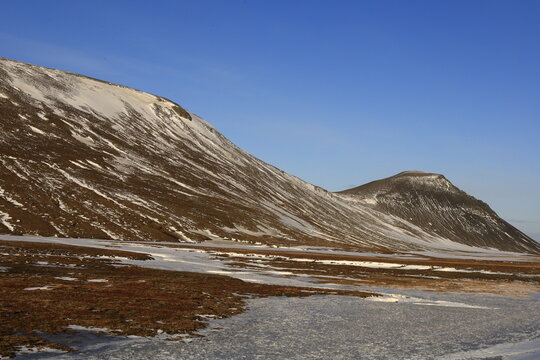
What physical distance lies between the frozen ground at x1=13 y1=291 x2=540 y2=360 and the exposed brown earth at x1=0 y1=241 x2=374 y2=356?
1733mm

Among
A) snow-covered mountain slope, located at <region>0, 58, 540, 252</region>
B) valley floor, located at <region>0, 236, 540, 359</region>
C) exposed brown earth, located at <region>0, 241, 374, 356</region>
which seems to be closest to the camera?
valley floor, located at <region>0, 236, 540, 359</region>

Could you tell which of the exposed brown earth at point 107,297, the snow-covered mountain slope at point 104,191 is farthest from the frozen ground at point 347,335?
the snow-covered mountain slope at point 104,191

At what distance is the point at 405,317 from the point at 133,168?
491 ft

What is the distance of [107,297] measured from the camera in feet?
103

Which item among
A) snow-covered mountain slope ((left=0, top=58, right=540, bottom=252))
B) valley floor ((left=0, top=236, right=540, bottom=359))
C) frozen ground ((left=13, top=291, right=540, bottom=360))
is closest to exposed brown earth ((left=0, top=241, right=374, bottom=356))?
valley floor ((left=0, top=236, right=540, bottom=359))

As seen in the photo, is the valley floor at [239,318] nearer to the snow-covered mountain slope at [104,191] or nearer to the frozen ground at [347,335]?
the frozen ground at [347,335]

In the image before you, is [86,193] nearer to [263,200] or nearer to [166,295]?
[263,200]

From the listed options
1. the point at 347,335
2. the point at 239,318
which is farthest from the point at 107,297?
the point at 347,335

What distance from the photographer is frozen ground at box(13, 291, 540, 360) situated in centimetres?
2014

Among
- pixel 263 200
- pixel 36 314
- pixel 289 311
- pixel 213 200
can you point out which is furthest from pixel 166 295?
pixel 263 200

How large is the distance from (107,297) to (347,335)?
1487cm

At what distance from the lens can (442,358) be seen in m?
20.4

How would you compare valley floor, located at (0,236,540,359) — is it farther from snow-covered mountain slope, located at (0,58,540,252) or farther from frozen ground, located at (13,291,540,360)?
snow-covered mountain slope, located at (0,58,540,252)

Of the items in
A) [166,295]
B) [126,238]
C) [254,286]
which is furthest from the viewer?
[126,238]
